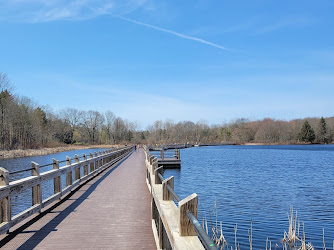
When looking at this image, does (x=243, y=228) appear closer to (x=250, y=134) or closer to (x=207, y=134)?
(x=250, y=134)

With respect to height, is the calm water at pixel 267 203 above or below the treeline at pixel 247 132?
below

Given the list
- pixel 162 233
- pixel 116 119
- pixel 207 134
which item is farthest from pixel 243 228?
pixel 207 134

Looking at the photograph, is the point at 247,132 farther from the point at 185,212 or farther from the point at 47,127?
the point at 185,212

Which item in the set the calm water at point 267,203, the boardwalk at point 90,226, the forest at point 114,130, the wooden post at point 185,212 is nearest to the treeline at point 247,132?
the forest at point 114,130

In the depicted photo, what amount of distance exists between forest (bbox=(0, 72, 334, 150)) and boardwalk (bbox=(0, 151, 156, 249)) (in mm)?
45983

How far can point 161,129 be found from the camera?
148250mm

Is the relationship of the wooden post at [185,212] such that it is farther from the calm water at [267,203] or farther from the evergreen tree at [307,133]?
the evergreen tree at [307,133]

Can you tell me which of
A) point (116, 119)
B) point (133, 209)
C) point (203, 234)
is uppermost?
point (116, 119)

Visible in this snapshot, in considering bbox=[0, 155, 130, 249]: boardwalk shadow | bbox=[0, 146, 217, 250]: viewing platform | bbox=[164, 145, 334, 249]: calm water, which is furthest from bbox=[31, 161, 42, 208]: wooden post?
bbox=[164, 145, 334, 249]: calm water

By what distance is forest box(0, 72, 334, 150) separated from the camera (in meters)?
58.2

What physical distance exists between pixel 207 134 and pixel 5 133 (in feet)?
395

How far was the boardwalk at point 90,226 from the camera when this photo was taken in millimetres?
5473

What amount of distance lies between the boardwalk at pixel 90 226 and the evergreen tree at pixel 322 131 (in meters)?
131

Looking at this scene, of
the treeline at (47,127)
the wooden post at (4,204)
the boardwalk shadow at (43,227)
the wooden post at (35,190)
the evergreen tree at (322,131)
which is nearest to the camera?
the boardwalk shadow at (43,227)
